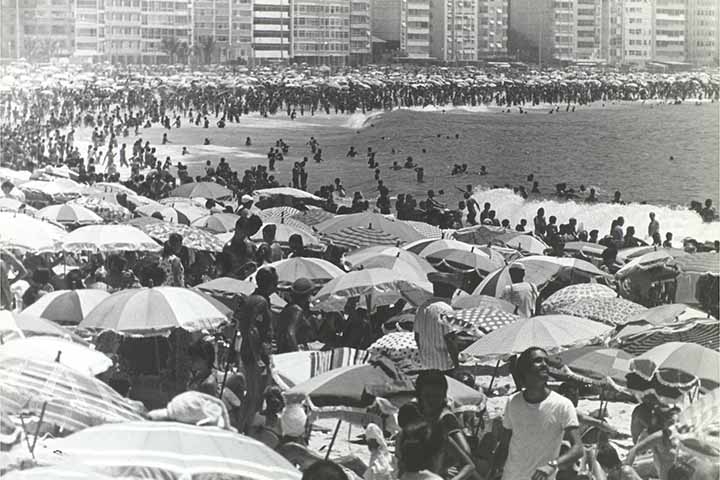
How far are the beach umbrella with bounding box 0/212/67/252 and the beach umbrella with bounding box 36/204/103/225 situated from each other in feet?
8.05

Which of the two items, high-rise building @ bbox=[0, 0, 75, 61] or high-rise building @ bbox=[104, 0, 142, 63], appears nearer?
high-rise building @ bbox=[0, 0, 75, 61]

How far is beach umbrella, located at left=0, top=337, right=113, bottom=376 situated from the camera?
5.40 meters

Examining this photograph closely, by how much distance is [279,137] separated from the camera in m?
58.8

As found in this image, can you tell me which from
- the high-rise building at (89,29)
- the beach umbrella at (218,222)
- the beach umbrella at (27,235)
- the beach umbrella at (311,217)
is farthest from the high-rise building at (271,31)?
the beach umbrella at (27,235)

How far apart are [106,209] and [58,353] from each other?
1072 centimetres

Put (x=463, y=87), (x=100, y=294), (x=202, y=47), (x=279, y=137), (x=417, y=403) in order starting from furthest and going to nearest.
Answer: (x=463, y=87) → (x=202, y=47) → (x=279, y=137) → (x=100, y=294) → (x=417, y=403)

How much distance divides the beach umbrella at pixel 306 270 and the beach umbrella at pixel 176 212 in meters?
4.96

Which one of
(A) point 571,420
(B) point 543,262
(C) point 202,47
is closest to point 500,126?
(C) point 202,47

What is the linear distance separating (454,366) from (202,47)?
84.8 meters

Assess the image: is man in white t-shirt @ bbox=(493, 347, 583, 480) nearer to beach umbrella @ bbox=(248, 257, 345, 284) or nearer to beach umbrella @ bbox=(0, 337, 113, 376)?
beach umbrella @ bbox=(0, 337, 113, 376)

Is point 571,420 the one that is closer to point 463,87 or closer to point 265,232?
point 265,232

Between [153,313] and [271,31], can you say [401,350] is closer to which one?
[153,313]

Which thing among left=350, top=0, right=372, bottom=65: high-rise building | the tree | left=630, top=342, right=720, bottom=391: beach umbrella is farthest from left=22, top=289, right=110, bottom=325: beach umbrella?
the tree

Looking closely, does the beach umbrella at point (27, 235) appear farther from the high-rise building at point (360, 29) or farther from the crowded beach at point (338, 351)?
the high-rise building at point (360, 29)
